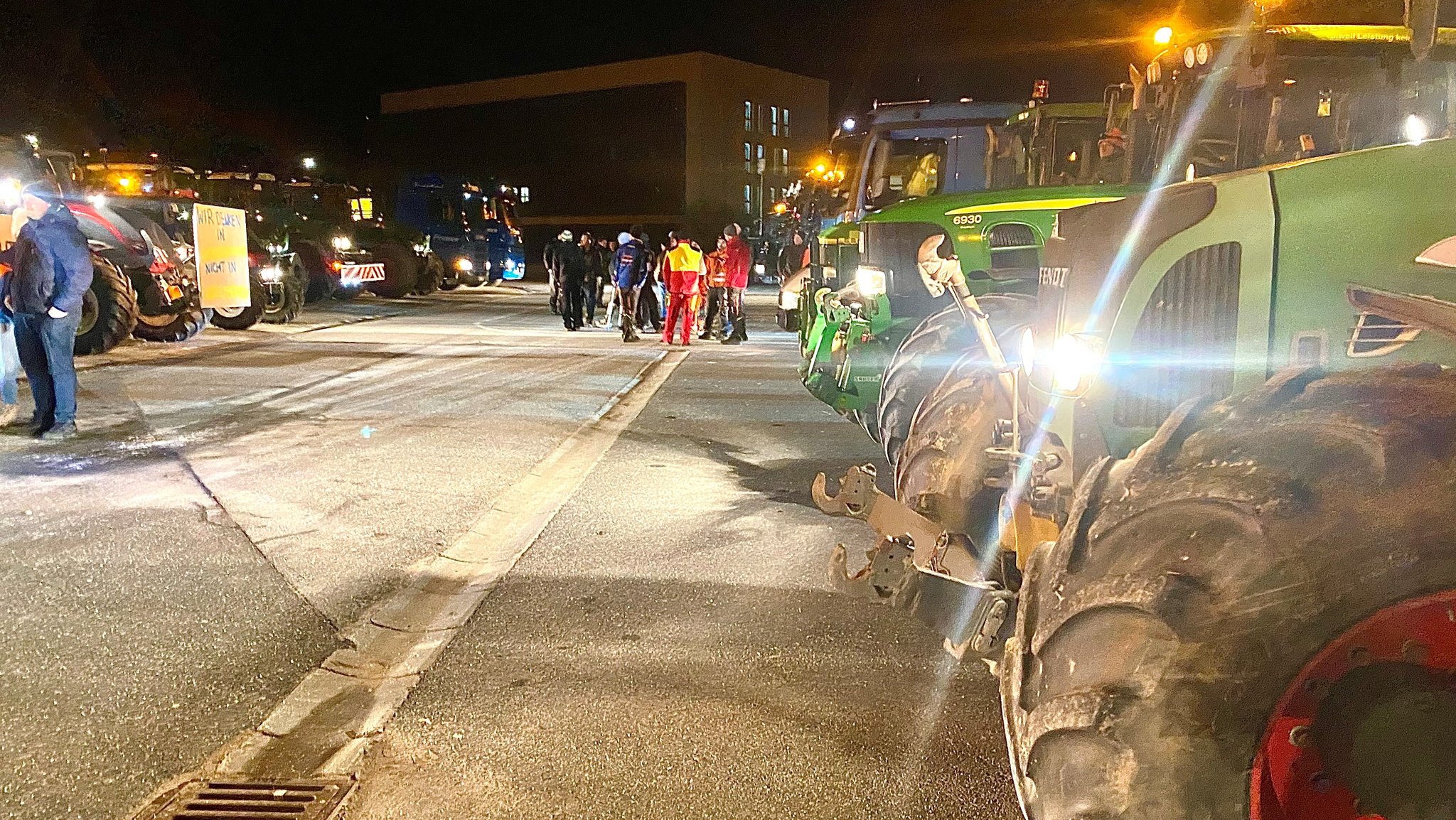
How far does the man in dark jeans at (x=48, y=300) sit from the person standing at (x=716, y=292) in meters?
10.2

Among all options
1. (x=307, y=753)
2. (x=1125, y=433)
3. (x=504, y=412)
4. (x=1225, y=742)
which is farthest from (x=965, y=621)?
(x=504, y=412)

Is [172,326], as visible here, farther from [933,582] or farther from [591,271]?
[933,582]

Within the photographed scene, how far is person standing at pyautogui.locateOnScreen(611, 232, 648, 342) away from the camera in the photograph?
1858cm

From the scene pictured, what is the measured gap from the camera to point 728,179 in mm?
60469

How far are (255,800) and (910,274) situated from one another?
21.6 ft

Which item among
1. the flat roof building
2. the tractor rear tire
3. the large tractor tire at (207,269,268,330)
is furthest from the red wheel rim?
the flat roof building

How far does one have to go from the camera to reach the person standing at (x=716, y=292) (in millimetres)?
18078

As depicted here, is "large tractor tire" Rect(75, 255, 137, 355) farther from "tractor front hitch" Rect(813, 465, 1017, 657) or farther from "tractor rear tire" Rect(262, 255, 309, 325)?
"tractor front hitch" Rect(813, 465, 1017, 657)

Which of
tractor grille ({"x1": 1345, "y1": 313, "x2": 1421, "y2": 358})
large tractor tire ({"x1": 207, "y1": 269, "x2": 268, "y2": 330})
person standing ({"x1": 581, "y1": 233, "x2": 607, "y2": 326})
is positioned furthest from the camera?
person standing ({"x1": 581, "y1": 233, "x2": 607, "y2": 326})

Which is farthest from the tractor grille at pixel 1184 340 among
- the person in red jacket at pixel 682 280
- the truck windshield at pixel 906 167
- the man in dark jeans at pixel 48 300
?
the person in red jacket at pixel 682 280

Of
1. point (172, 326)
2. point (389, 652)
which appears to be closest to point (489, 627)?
point (389, 652)

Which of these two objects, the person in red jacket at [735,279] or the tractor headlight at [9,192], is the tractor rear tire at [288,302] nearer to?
the tractor headlight at [9,192]

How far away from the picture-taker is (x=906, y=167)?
42.9 ft

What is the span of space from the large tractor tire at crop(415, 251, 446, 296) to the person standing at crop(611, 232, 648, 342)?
13.4 meters
